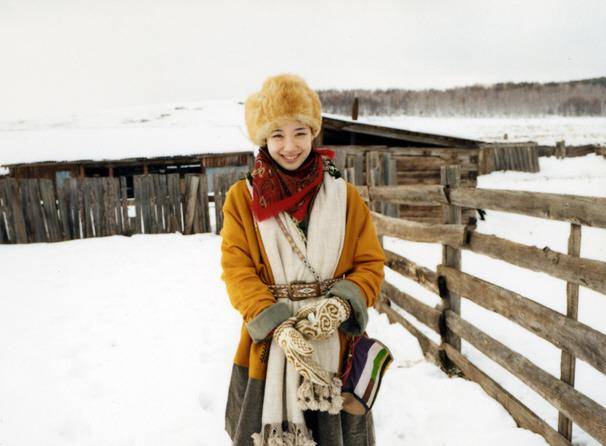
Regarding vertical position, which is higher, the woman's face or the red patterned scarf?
the woman's face

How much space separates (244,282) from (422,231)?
2.88m

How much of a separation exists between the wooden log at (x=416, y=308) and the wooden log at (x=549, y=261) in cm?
87

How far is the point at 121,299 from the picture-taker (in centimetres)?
592

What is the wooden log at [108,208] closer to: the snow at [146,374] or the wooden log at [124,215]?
the wooden log at [124,215]

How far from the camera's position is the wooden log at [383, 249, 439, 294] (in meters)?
4.11

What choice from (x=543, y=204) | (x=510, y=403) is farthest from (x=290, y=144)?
(x=510, y=403)

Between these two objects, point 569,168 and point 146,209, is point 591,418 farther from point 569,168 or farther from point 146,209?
point 569,168

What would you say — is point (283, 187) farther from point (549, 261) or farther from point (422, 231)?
point (422, 231)

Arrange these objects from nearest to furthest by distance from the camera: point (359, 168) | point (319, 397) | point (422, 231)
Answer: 1. point (319, 397)
2. point (422, 231)
3. point (359, 168)

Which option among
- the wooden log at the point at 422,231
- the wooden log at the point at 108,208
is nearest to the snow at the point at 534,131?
the wooden log at the point at 108,208

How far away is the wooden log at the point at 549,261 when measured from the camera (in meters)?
2.28

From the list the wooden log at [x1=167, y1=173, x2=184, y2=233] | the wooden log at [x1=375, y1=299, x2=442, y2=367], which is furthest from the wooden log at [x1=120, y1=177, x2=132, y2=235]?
the wooden log at [x1=375, y1=299, x2=442, y2=367]

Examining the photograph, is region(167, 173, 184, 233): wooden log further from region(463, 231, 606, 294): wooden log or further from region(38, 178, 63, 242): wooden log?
region(463, 231, 606, 294): wooden log

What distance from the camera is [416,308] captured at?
14.5 ft
